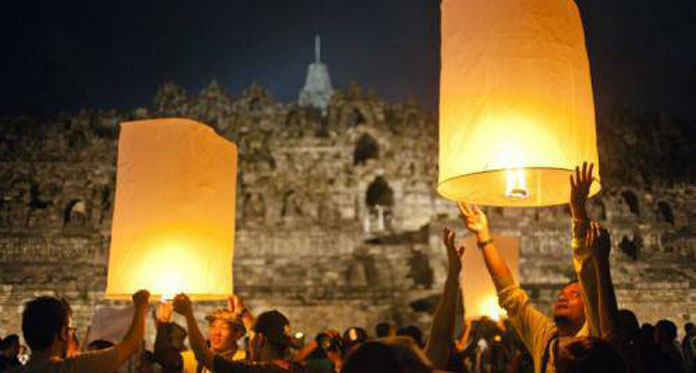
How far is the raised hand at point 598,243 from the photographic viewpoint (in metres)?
3.28

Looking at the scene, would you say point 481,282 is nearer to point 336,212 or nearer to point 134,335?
point 134,335

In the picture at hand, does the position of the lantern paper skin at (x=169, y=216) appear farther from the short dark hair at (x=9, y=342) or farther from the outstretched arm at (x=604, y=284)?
the short dark hair at (x=9, y=342)

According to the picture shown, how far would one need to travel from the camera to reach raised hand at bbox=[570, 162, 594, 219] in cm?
336

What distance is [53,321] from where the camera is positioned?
3.41 metres

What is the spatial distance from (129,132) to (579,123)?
11.9ft

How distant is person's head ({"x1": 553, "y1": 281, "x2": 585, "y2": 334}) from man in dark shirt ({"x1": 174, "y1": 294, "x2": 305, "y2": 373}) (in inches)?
73.7

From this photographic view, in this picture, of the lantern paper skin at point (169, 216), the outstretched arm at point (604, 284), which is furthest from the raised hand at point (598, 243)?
the lantern paper skin at point (169, 216)

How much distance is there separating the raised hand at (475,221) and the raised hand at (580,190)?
32.0 inches

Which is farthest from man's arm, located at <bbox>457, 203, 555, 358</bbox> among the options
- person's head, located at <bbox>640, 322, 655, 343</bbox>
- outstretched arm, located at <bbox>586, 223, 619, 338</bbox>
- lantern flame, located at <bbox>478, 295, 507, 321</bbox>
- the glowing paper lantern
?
lantern flame, located at <bbox>478, 295, 507, 321</bbox>

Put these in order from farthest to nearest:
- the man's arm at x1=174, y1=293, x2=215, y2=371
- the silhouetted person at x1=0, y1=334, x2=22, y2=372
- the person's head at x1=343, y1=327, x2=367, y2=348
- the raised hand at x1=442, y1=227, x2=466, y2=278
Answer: the silhouetted person at x1=0, y1=334, x2=22, y2=372 < the person's head at x1=343, y1=327, x2=367, y2=348 < the man's arm at x1=174, y1=293, x2=215, y2=371 < the raised hand at x1=442, y1=227, x2=466, y2=278

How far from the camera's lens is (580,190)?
3363mm

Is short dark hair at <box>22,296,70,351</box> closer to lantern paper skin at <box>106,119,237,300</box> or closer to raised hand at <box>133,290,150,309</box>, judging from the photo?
raised hand at <box>133,290,150,309</box>

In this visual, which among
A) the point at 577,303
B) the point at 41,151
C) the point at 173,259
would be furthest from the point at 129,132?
the point at 41,151

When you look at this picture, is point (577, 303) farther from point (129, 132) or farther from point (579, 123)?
point (129, 132)
